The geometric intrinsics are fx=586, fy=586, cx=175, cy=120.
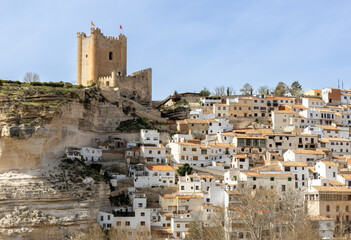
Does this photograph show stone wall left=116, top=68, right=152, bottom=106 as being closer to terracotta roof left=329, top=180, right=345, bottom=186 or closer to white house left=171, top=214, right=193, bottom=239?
white house left=171, top=214, right=193, bottom=239

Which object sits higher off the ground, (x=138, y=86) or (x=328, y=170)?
(x=138, y=86)

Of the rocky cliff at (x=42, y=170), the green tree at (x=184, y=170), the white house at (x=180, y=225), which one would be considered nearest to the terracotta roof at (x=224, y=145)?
the green tree at (x=184, y=170)

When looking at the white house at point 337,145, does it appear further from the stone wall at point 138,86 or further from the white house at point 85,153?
the white house at point 85,153

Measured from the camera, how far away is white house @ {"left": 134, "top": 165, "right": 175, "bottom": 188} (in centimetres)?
4581

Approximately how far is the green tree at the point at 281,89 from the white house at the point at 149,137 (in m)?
23.5

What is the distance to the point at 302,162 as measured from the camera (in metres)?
47.8

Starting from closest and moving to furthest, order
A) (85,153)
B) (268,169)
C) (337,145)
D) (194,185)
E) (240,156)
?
(194,185) → (268,169) → (85,153) → (240,156) → (337,145)

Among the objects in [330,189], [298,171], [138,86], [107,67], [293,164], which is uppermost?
[107,67]

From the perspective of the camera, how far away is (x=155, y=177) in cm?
4609

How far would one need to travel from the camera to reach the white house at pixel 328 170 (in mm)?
46656

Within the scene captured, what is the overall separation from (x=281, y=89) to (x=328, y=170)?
26862 mm

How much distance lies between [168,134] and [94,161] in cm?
919

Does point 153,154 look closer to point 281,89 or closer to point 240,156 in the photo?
point 240,156

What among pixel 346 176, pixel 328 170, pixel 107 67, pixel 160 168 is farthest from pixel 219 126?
pixel 346 176
